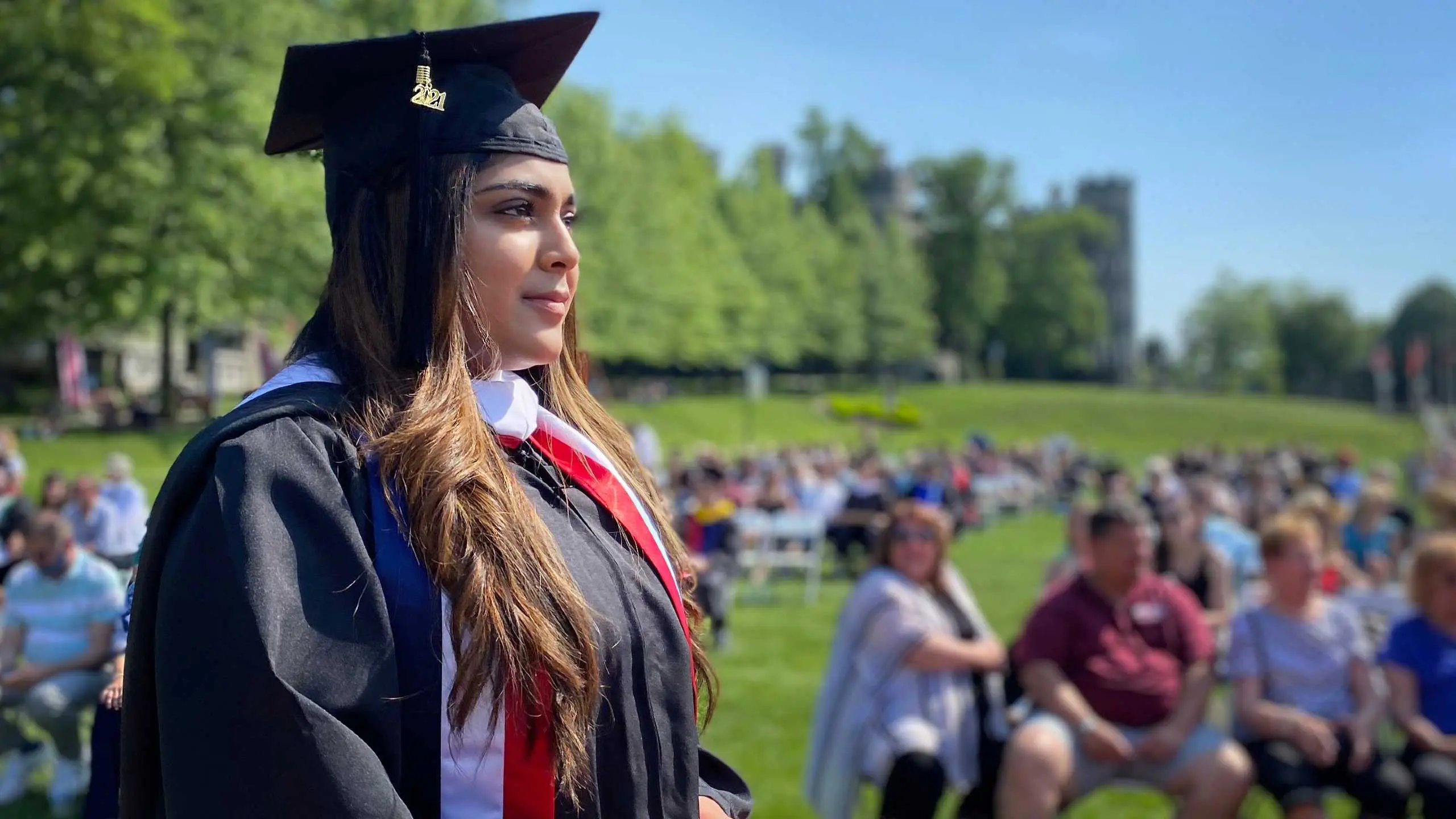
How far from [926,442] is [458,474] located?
4793 centimetres

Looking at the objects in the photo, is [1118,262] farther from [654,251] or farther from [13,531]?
[13,531]

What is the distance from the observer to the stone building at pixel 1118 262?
329 ft

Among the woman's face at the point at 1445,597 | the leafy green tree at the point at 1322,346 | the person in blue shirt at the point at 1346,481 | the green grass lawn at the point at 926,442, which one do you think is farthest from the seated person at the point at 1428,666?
the leafy green tree at the point at 1322,346

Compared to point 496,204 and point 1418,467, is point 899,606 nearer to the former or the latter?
point 496,204

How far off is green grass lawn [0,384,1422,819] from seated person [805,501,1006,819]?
661 mm

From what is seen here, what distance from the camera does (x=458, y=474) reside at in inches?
57.9

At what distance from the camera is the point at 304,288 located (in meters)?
20.9

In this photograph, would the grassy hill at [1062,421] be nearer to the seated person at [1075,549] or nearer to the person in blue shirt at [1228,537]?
the person in blue shirt at [1228,537]

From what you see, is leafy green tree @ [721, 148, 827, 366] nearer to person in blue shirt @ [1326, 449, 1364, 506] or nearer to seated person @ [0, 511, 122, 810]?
person in blue shirt @ [1326, 449, 1364, 506]

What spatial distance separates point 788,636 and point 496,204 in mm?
9412

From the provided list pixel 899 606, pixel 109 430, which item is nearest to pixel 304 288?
pixel 109 430

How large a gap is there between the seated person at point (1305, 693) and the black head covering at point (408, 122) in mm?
4660

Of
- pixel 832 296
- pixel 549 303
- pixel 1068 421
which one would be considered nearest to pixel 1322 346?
pixel 1068 421

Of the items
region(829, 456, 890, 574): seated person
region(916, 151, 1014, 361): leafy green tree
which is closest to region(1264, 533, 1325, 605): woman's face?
region(829, 456, 890, 574): seated person
